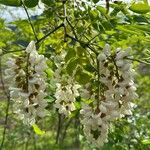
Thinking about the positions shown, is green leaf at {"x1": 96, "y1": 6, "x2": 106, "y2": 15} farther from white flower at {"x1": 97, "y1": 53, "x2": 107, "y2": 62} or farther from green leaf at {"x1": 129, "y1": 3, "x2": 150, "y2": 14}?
white flower at {"x1": 97, "y1": 53, "x2": 107, "y2": 62}

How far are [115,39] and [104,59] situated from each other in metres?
0.59

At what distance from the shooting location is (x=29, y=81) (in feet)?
5.47

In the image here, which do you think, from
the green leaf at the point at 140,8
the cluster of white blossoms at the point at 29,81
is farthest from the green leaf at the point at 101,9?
the cluster of white blossoms at the point at 29,81

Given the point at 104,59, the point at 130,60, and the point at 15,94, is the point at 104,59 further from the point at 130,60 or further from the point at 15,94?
the point at 15,94

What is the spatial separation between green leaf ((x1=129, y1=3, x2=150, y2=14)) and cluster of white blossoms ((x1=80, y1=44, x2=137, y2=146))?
0.22 m

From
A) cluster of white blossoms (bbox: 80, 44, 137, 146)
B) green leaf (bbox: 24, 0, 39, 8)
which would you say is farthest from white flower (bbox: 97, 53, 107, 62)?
green leaf (bbox: 24, 0, 39, 8)

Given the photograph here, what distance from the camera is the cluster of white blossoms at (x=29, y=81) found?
5.51 ft

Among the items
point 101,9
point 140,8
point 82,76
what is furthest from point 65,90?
point 140,8

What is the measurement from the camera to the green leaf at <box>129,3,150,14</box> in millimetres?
1925

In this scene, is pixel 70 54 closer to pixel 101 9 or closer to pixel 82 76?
pixel 82 76

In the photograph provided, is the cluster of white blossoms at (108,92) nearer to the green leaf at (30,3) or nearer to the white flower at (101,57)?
the white flower at (101,57)

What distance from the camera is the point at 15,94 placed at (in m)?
1.71

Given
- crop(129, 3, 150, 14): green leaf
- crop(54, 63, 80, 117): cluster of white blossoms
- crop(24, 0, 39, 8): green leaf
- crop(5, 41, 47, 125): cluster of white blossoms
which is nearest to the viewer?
crop(5, 41, 47, 125): cluster of white blossoms

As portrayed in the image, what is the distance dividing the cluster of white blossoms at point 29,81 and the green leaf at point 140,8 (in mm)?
454
